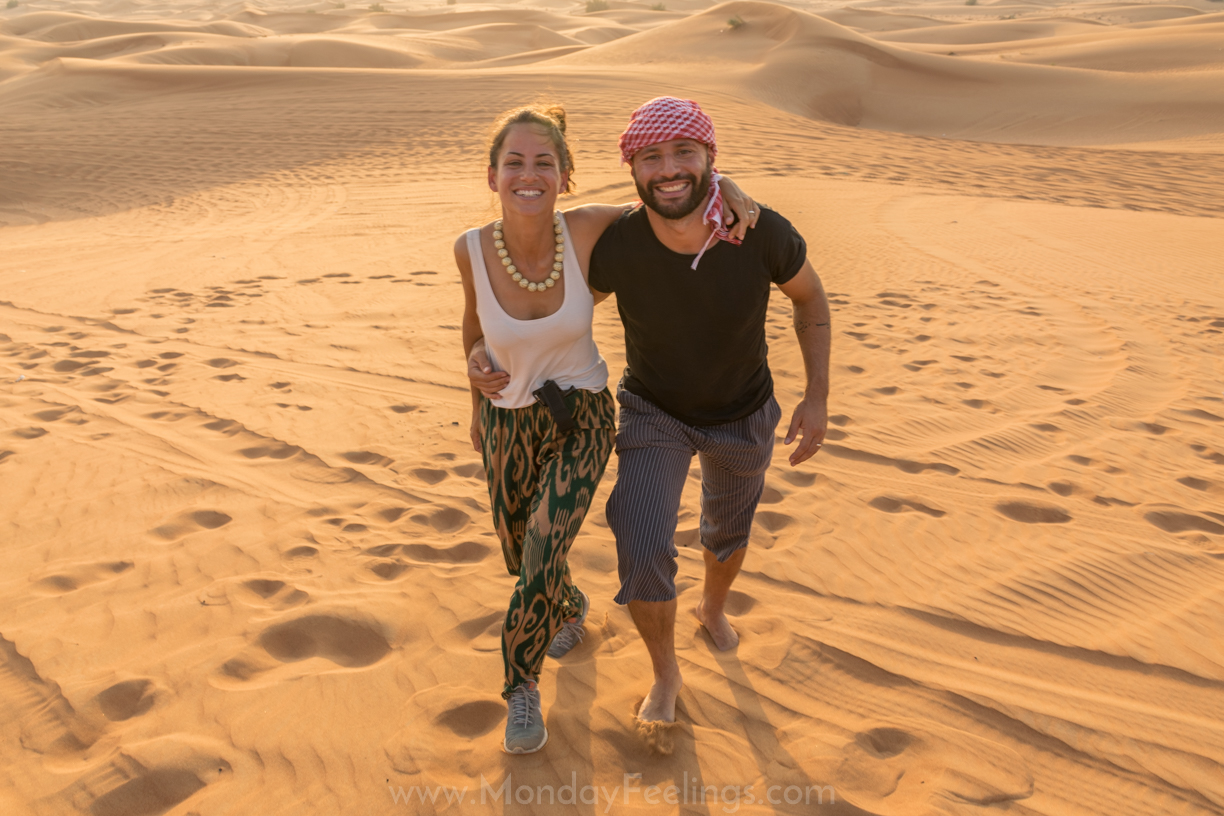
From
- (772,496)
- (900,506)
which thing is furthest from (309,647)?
(900,506)

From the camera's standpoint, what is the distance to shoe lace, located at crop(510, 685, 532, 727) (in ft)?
9.64

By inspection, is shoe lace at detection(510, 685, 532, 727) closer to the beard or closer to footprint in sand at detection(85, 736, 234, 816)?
footprint in sand at detection(85, 736, 234, 816)

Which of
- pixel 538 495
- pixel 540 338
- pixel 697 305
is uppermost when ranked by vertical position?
pixel 697 305

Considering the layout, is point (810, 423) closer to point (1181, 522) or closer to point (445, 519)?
point (445, 519)

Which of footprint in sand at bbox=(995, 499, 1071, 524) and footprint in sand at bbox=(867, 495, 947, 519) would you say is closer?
footprint in sand at bbox=(995, 499, 1071, 524)

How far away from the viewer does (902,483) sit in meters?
4.78

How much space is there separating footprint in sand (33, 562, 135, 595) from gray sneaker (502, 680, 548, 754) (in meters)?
2.17

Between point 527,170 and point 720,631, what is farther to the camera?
point 720,631

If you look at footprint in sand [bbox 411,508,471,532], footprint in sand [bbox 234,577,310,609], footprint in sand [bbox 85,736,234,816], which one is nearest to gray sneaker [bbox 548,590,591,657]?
footprint in sand [bbox 411,508,471,532]

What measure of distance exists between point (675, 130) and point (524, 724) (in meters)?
2.06

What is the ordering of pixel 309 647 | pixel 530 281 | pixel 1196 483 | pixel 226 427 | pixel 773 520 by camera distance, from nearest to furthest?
1. pixel 530 281
2. pixel 309 647
3. pixel 773 520
4. pixel 1196 483
5. pixel 226 427

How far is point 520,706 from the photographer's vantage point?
116 inches

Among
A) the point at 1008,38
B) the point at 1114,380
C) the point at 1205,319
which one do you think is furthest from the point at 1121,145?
the point at 1008,38

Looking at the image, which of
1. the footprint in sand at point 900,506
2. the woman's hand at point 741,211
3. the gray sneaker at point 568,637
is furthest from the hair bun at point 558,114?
the footprint in sand at point 900,506
